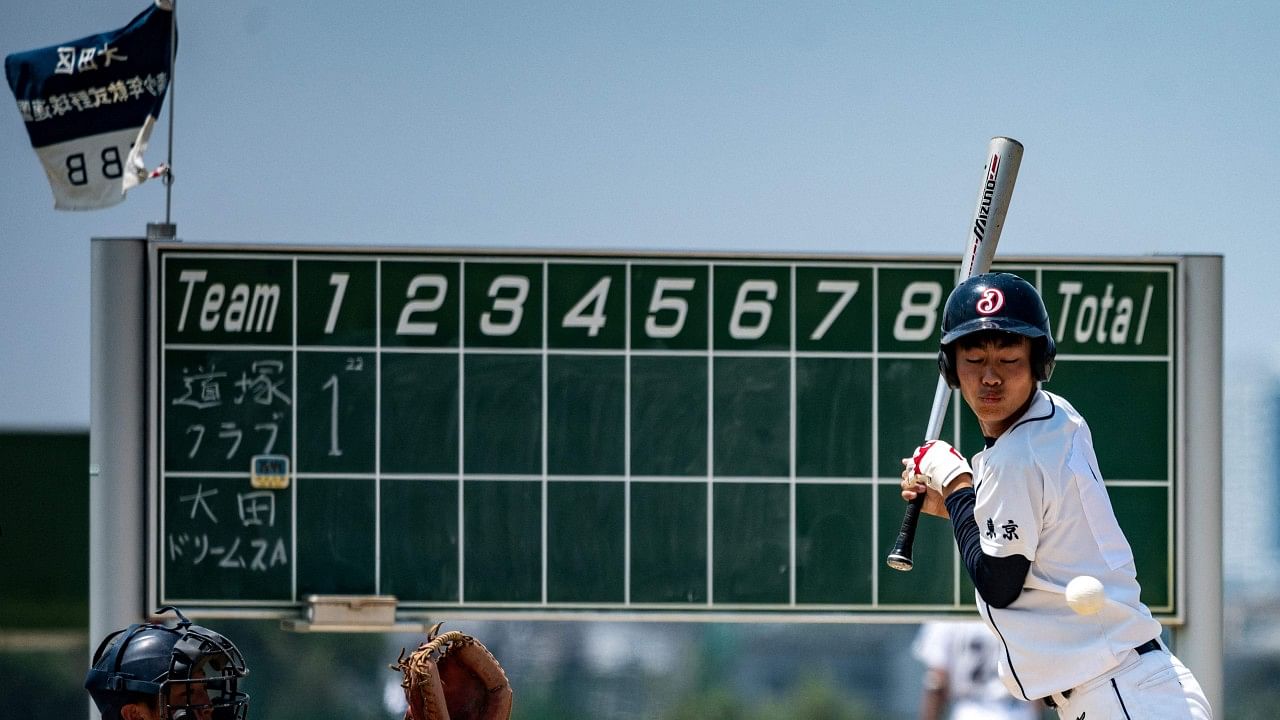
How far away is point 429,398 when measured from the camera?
6.55 m

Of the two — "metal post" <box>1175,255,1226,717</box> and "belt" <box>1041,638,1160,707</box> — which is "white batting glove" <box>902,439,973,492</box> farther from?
"metal post" <box>1175,255,1226,717</box>

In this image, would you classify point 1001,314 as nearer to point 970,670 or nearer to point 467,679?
point 467,679

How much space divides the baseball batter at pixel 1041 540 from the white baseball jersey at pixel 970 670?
347 centimetres

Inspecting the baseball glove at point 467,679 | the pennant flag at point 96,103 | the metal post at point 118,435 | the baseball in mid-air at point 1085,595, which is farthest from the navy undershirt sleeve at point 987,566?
the pennant flag at point 96,103

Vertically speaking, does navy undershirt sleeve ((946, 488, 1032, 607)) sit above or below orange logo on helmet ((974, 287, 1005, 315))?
below

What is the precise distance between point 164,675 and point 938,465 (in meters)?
1.54

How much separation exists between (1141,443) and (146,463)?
3839 mm

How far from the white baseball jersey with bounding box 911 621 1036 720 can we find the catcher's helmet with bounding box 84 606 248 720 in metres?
4.28

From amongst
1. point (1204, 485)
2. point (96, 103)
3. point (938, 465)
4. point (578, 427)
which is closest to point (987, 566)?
point (938, 465)

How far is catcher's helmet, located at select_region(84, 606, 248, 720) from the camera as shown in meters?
2.90

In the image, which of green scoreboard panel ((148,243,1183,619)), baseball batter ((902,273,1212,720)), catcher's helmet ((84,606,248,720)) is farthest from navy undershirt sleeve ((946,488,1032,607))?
green scoreboard panel ((148,243,1183,619))

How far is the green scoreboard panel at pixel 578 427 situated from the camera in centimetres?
652

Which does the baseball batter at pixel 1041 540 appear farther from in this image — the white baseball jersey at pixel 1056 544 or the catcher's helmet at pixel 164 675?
the catcher's helmet at pixel 164 675

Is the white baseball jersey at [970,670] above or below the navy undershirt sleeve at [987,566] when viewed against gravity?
below
